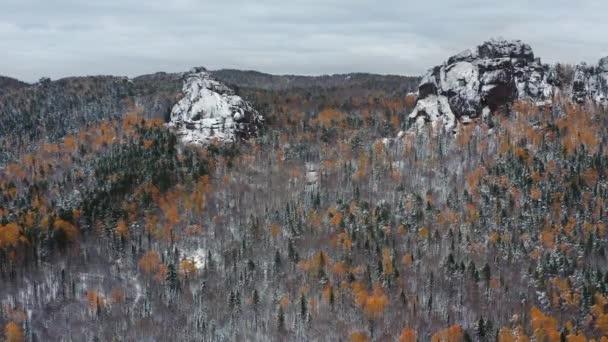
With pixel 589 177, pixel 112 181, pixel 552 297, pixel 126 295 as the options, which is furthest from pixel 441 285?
pixel 112 181

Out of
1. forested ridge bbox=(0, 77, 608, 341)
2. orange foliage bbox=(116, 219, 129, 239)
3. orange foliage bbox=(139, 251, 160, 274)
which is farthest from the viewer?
orange foliage bbox=(116, 219, 129, 239)

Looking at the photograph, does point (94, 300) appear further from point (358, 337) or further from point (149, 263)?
point (358, 337)

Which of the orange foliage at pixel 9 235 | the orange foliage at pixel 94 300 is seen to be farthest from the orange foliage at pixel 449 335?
the orange foliage at pixel 9 235

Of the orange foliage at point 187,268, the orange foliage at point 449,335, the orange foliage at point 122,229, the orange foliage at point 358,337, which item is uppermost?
the orange foliage at point 122,229

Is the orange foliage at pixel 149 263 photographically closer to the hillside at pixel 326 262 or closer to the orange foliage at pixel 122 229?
the hillside at pixel 326 262

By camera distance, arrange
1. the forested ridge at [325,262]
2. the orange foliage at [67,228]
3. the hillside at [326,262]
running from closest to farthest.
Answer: the forested ridge at [325,262]
the hillside at [326,262]
the orange foliage at [67,228]

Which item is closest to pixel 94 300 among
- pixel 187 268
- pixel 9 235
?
pixel 187 268

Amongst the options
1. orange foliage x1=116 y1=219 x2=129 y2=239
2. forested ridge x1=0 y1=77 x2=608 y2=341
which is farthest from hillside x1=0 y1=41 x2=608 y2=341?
orange foliage x1=116 y1=219 x2=129 y2=239

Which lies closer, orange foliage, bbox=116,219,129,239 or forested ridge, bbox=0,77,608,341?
forested ridge, bbox=0,77,608,341

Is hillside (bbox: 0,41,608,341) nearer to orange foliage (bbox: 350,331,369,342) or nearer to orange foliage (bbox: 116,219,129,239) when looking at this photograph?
orange foliage (bbox: 350,331,369,342)

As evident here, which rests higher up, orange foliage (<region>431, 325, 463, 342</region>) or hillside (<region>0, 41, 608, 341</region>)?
hillside (<region>0, 41, 608, 341</region>)

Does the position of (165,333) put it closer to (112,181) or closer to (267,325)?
(267,325)
